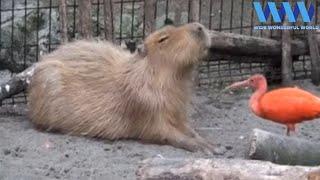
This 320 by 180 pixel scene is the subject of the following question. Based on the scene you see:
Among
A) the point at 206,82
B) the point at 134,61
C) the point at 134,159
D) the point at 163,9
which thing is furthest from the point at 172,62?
the point at 163,9

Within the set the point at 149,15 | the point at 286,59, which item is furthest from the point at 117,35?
the point at 286,59

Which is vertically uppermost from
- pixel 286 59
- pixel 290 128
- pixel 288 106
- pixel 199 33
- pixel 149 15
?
pixel 149 15

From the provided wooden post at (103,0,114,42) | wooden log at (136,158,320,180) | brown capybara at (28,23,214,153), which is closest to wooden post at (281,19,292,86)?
wooden post at (103,0,114,42)

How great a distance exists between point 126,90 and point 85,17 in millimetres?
1110

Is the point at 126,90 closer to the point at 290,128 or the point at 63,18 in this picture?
the point at 290,128

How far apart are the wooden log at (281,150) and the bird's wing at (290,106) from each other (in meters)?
→ 0.43

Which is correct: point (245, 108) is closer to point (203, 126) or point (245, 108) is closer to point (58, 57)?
point (203, 126)

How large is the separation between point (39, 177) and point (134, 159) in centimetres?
62

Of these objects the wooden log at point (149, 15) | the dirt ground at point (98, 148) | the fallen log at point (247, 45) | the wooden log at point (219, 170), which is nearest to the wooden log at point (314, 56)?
the fallen log at point (247, 45)

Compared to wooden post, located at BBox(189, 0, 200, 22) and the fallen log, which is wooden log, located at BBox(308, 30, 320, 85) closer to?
the fallen log

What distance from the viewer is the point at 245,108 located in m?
6.14

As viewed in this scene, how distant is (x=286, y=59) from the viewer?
6.64m

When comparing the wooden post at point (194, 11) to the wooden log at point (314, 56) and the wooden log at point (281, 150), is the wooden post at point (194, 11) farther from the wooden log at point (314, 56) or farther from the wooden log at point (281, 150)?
the wooden log at point (281, 150)

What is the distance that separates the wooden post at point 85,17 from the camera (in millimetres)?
6027
